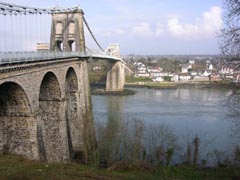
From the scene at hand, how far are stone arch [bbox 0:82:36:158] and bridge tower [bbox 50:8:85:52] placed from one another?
633cm

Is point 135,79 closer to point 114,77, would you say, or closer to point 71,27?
point 114,77

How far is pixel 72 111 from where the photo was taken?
11.9 meters

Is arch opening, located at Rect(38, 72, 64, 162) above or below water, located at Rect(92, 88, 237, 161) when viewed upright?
above

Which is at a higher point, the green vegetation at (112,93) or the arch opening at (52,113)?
the arch opening at (52,113)

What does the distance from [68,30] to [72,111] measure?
10.6 feet

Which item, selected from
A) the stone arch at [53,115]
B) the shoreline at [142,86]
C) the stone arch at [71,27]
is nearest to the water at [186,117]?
the stone arch at [53,115]

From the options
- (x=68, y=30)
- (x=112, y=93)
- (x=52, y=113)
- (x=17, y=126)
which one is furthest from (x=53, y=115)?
(x=112, y=93)

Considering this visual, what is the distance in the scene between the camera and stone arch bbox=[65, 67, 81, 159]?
1164cm

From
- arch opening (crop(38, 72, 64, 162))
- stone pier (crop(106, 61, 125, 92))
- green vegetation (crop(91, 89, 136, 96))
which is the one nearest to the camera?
arch opening (crop(38, 72, 64, 162))

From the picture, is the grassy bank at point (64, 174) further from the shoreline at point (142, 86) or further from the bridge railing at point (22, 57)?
the shoreline at point (142, 86)

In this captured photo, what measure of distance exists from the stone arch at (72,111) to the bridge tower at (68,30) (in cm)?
168

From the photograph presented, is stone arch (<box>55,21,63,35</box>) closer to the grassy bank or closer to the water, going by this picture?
the water

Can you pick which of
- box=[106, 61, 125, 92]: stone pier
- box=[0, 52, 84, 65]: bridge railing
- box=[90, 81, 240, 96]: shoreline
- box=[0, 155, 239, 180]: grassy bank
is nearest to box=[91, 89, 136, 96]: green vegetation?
box=[90, 81, 240, 96]: shoreline

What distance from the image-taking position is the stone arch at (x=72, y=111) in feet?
38.2
